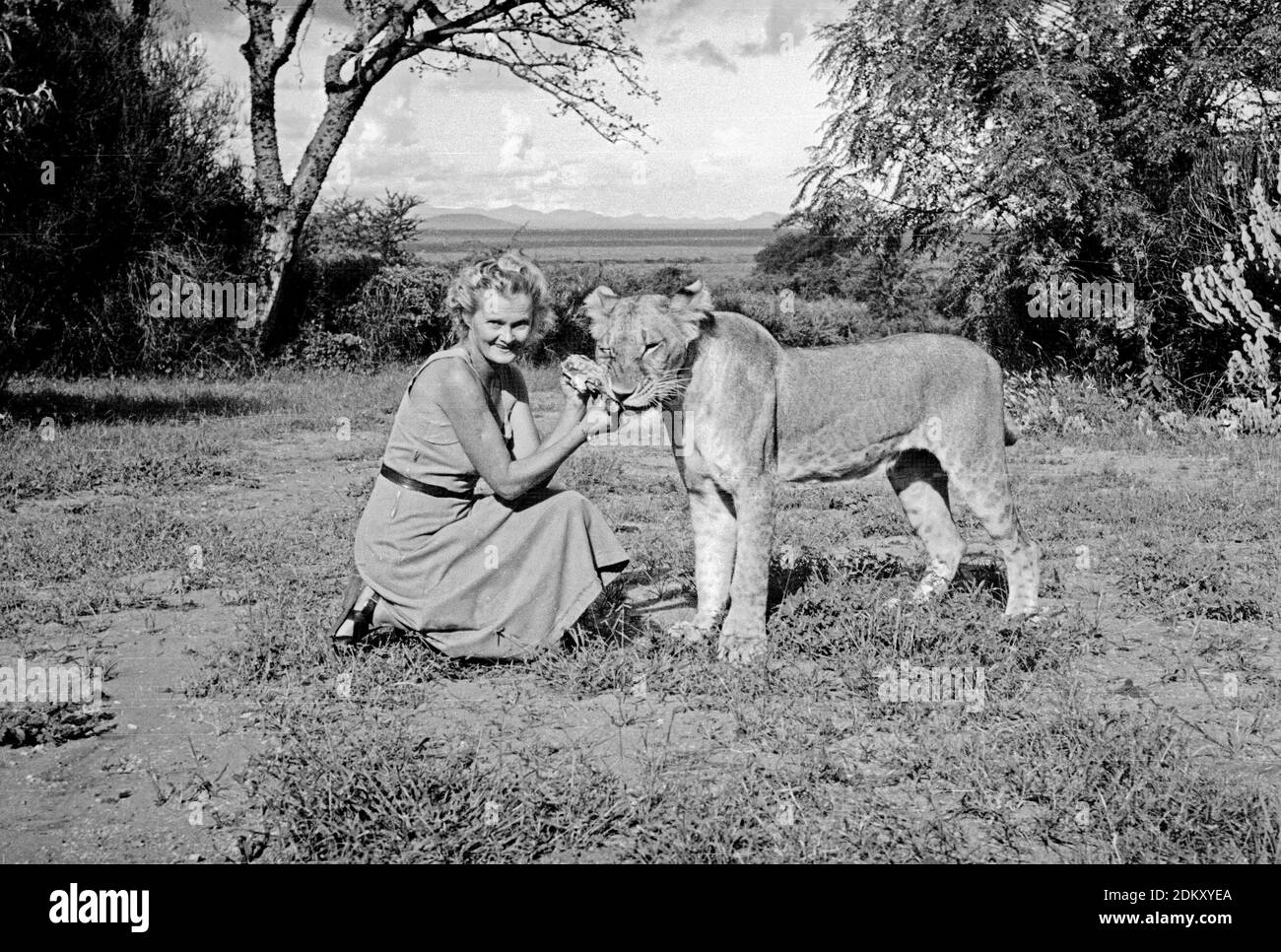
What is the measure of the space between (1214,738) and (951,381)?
7.17ft

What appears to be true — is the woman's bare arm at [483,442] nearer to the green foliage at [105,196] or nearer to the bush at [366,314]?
the green foliage at [105,196]

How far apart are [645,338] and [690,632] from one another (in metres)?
1.55

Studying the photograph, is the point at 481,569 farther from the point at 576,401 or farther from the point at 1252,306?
the point at 1252,306

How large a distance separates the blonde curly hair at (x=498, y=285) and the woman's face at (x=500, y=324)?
27 millimetres

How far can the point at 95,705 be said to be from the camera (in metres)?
4.98

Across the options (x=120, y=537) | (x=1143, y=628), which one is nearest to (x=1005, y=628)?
(x=1143, y=628)

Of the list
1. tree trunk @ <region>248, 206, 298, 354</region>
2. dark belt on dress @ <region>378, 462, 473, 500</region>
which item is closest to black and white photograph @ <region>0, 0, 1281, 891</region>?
dark belt on dress @ <region>378, 462, 473, 500</region>

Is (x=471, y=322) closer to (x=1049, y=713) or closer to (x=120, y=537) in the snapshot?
(x=1049, y=713)

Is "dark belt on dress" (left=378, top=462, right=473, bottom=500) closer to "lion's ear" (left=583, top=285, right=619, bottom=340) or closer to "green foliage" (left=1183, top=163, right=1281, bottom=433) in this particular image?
"lion's ear" (left=583, top=285, right=619, bottom=340)

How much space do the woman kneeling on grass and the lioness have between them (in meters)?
0.45

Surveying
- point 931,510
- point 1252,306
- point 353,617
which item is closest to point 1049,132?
point 1252,306

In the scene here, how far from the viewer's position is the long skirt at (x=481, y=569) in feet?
17.3

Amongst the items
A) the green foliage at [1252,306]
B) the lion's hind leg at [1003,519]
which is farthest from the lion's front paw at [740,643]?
the green foliage at [1252,306]

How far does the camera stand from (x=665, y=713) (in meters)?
4.89
